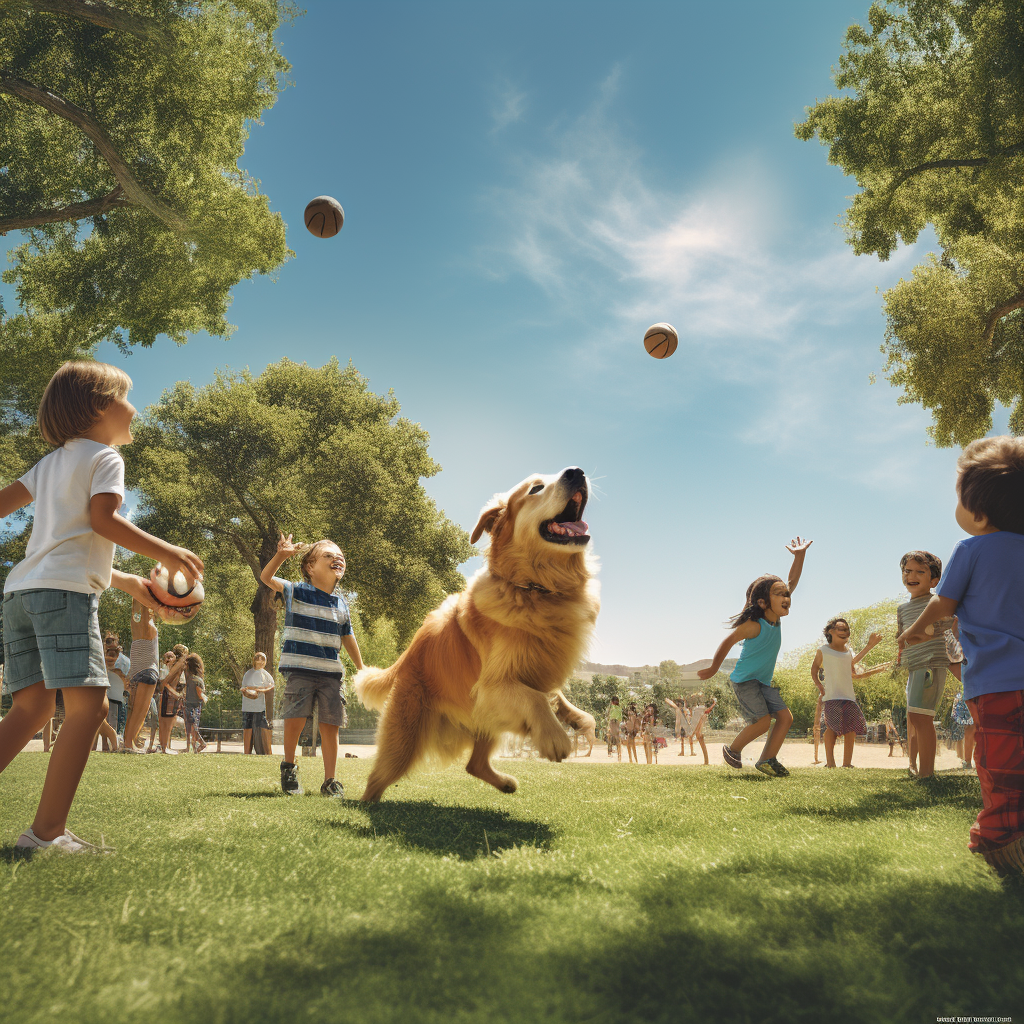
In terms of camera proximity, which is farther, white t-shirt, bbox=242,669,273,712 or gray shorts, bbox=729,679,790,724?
white t-shirt, bbox=242,669,273,712

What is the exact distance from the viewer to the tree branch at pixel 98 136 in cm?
1127

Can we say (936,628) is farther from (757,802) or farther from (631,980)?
(631,980)

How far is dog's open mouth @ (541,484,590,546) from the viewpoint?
4625 millimetres

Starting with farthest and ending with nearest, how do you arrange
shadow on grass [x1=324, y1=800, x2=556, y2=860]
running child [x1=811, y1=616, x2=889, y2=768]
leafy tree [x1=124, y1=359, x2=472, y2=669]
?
leafy tree [x1=124, y1=359, x2=472, y2=669] < running child [x1=811, y1=616, x2=889, y2=768] < shadow on grass [x1=324, y1=800, x2=556, y2=860]

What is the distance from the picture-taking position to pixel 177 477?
1953cm

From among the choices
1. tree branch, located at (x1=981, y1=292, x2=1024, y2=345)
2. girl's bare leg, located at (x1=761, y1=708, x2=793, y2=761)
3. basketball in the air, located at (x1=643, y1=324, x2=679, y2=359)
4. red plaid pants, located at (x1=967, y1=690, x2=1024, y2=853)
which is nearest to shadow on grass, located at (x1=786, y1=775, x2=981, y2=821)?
red plaid pants, located at (x1=967, y1=690, x2=1024, y2=853)

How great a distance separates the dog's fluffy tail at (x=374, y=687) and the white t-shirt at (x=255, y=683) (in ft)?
31.3

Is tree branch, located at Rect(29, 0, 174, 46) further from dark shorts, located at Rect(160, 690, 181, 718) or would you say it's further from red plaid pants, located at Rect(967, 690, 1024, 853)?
red plaid pants, located at Rect(967, 690, 1024, 853)

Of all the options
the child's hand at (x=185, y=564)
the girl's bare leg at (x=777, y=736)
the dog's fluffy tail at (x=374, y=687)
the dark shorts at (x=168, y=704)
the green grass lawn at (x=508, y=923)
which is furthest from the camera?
the dark shorts at (x=168, y=704)

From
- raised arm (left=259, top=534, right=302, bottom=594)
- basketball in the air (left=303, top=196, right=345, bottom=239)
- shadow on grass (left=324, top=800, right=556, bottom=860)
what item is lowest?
shadow on grass (left=324, top=800, right=556, bottom=860)

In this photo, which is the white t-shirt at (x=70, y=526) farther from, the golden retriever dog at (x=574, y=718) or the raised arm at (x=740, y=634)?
the raised arm at (x=740, y=634)

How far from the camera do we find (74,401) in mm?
3072

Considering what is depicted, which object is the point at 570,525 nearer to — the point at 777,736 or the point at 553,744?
the point at 553,744

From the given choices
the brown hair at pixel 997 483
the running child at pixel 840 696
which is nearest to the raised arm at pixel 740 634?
the running child at pixel 840 696
